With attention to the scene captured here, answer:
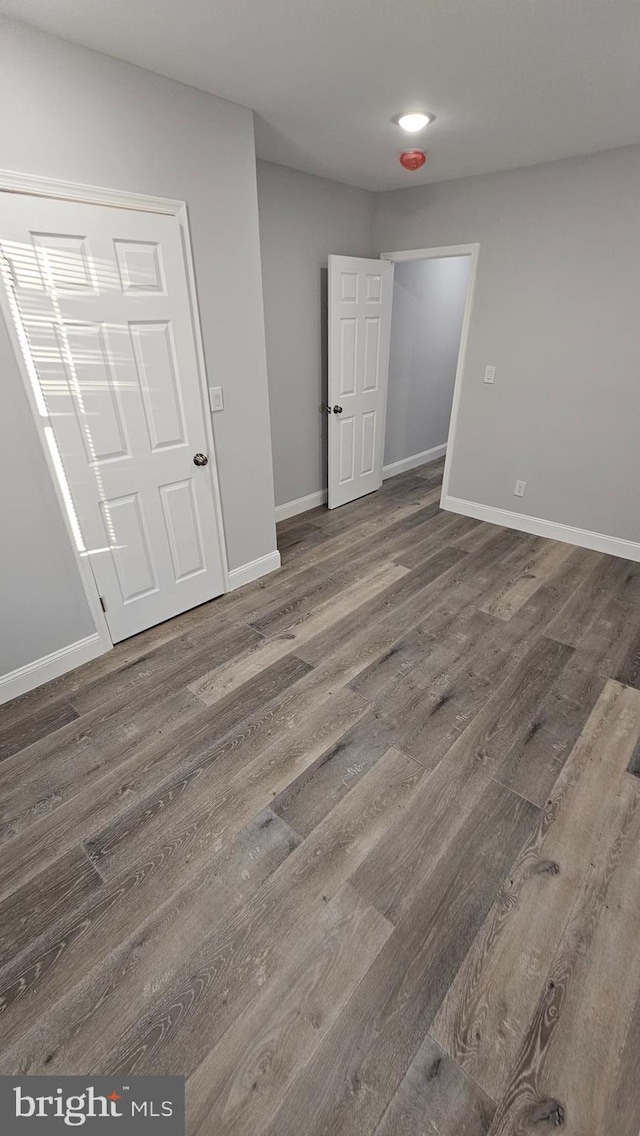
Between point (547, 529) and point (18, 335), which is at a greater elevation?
point (18, 335)

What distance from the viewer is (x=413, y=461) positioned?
5395mm

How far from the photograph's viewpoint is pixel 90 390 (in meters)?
2.06

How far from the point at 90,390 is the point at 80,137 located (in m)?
0.93

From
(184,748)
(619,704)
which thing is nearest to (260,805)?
(184,748)

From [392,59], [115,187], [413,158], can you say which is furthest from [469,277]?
[115,187]

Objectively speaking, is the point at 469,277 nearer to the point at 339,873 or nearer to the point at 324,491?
the point at 324,491

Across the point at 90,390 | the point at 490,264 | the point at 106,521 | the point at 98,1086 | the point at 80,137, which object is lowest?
the point at 98,1086

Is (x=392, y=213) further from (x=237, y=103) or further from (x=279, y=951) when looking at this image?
(x=279, y=951)

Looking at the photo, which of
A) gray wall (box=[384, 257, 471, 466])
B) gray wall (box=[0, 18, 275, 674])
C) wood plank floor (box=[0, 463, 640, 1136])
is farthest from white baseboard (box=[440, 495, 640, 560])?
gray wall (box=[0, 18, 275, 674])

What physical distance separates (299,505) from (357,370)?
50.0 inches

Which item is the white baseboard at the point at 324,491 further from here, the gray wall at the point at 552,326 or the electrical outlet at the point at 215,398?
the electrical outlet at the point at 215,398

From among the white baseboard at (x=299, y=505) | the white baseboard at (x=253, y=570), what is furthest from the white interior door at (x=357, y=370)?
the white baseboard at (x=253, y=570)

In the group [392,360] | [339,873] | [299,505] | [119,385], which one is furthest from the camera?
[392,360]

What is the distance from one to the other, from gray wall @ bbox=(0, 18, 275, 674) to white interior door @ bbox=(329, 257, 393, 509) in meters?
1.26
